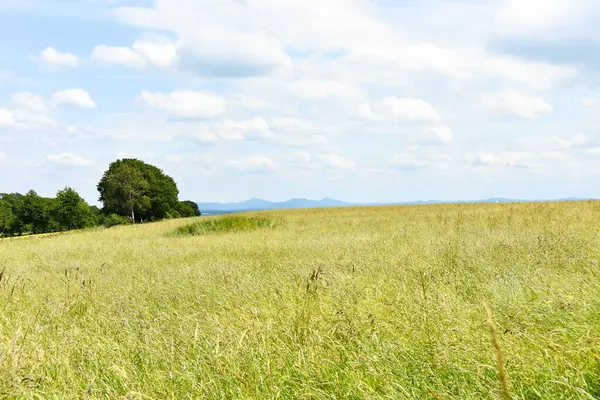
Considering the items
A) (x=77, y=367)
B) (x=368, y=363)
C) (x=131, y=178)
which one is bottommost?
(x=77, y=367)

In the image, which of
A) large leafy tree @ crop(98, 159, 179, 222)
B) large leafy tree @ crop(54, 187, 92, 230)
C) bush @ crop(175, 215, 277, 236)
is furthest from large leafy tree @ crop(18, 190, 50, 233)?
bush @ crop(175, 215, 277, 236)

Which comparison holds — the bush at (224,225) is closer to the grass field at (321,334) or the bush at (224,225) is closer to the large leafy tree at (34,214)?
the grass field at (321,334)

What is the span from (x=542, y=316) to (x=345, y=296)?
2.03 meters

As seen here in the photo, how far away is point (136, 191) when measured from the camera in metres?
58.3

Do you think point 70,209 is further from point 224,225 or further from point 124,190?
point 224,225

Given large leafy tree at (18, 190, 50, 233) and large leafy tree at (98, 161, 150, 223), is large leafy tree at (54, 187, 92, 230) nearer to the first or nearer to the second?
large leafy tree at (18, 190, 50, 233)

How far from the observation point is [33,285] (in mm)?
7270

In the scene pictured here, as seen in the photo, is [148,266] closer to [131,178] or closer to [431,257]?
[431,257]

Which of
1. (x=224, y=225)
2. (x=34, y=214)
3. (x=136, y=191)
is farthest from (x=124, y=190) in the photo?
(x=224, y=225)

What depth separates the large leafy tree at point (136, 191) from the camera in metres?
56.0

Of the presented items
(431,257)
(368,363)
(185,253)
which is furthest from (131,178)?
(368,363)

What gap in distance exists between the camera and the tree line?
56812 mm

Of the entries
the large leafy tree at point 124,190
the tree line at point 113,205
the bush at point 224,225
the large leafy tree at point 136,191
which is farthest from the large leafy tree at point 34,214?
the bush at point 224,225

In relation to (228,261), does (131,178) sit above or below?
above
